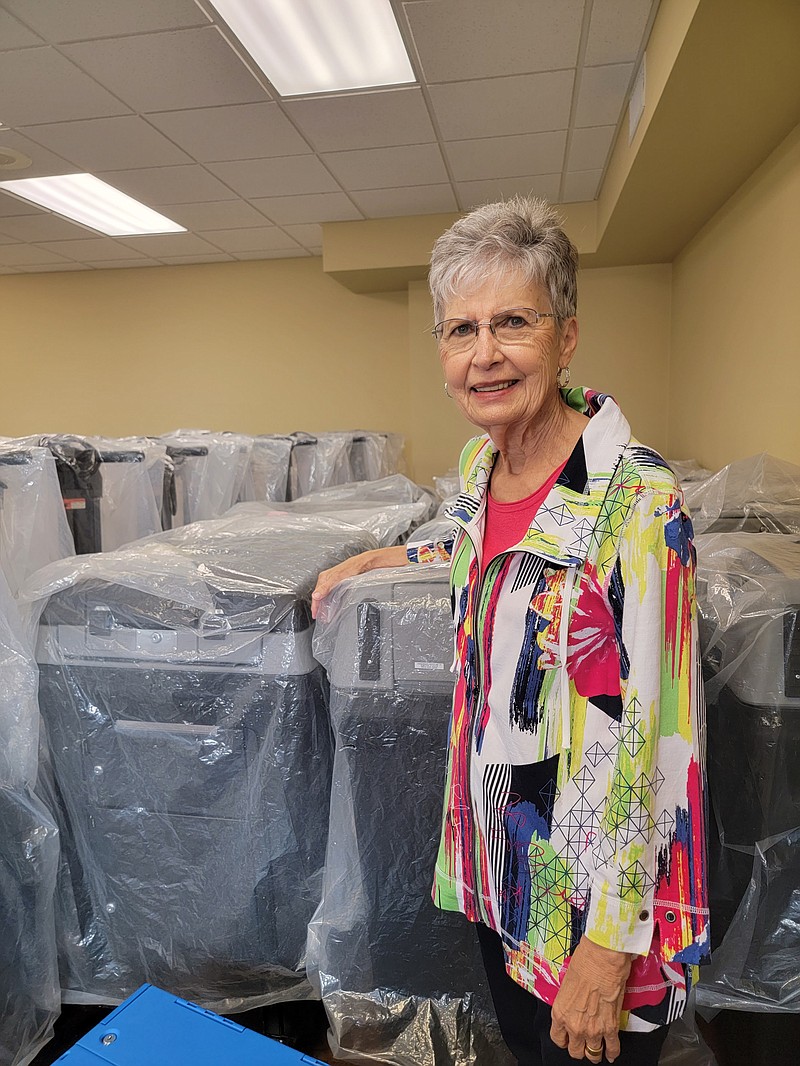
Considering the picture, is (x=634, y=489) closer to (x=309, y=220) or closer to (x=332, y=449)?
(x=332, y=449)

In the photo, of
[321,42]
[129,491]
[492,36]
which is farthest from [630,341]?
[129,491]

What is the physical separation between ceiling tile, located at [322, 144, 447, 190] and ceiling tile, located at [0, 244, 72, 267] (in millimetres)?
2658

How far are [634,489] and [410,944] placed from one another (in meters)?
0.89

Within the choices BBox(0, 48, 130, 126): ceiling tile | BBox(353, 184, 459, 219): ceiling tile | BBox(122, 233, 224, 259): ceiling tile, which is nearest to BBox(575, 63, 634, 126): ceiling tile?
BBox(353, 184, 459, 219): ceiling tile

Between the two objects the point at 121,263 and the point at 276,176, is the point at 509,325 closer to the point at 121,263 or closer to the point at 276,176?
the point at 276,176

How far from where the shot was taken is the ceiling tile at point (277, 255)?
17.8 ft

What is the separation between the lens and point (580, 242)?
172 inches

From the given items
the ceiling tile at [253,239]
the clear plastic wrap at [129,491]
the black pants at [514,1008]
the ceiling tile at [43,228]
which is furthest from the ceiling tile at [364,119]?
the black pants at [514,1008]

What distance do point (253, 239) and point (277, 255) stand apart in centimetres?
50

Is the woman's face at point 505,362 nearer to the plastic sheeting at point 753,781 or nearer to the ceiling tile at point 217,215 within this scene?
the plastic sheeting at point 753,781

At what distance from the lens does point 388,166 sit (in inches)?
147

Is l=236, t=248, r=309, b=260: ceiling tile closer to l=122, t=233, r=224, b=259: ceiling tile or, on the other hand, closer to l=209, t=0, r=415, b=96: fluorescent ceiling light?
l=122, t=233, r=224, b=259: ceiling tile

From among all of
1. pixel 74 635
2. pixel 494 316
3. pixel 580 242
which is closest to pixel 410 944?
pixel 74 635

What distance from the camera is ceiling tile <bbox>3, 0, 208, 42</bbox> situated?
230 centimetres
